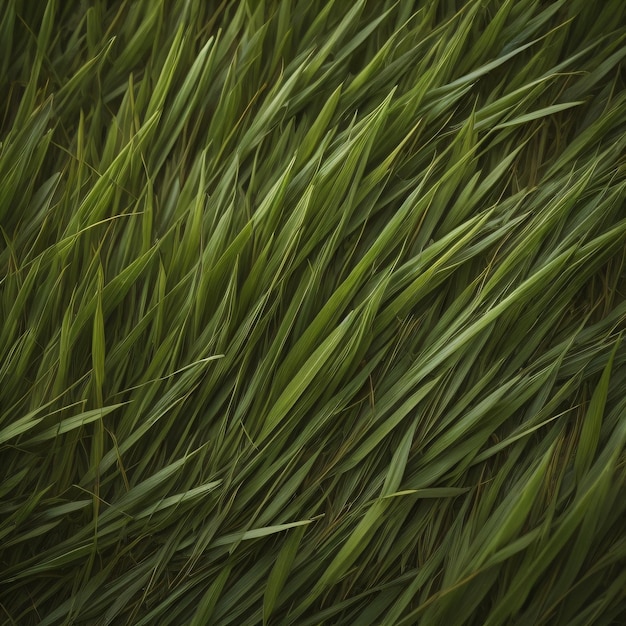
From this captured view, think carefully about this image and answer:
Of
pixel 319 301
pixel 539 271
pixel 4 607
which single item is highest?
pixel 539 271

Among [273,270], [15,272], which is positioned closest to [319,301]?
[273,270]

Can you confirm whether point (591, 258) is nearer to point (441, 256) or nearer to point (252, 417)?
point (441, 256)

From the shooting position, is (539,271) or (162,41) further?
(162,41)

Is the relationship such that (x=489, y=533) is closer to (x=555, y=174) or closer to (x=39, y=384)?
(x=555, y=174)

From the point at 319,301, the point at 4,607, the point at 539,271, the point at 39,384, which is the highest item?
the point at 539,271

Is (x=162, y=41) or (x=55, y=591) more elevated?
(x=162, y=41)

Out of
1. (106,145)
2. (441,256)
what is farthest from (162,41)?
(441,256)

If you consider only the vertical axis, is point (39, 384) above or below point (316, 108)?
below
